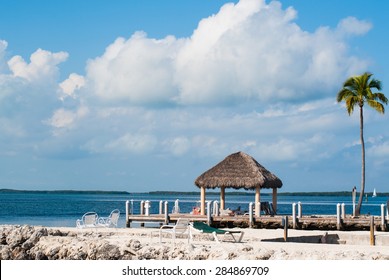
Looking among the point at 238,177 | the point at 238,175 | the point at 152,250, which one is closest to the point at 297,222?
the point at 238,177

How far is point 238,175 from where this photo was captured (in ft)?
107

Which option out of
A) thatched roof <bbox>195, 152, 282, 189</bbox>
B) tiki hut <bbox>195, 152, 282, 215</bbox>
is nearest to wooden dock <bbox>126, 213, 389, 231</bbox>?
tiki hut <bbox>195, 152, 282, 215</bbox>

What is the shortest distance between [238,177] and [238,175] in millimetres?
131

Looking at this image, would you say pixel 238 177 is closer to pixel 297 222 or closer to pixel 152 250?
pixel 297 222

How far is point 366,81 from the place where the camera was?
35.8m

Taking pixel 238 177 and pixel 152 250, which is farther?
pixel 238 177

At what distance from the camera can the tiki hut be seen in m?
32.1

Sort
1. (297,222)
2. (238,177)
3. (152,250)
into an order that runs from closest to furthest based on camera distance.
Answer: (152,250), (297,222), (238,177)

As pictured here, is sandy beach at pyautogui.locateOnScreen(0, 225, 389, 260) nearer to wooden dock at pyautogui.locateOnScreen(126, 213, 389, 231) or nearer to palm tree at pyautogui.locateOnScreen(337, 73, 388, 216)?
wooden dock at pyautogui.locateOnScreen(126, 213, 389, 231)

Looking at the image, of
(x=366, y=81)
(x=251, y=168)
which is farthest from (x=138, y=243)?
(x=366, y=81)
